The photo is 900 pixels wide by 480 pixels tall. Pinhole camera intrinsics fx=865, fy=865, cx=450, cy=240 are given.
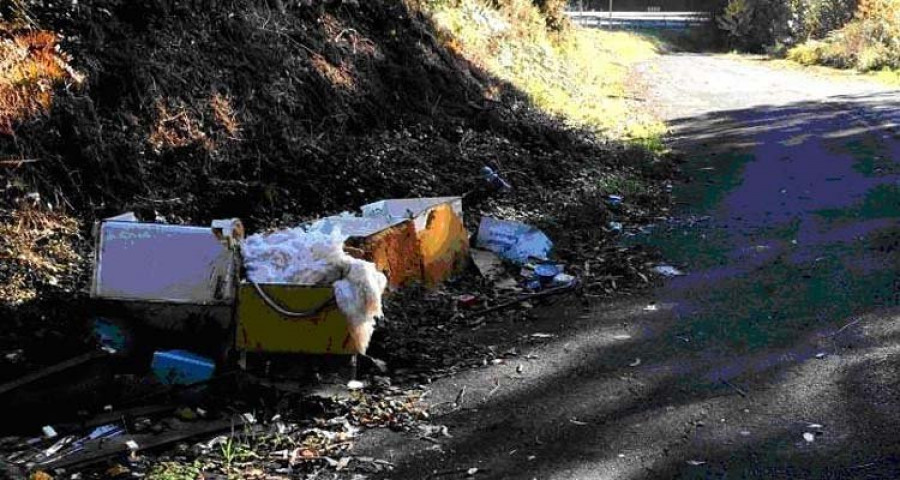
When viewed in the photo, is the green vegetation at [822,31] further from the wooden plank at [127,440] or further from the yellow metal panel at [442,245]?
the wooden plank at [127,440]

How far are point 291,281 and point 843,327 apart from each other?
317 cm

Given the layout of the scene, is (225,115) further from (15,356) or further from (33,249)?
(15,356)

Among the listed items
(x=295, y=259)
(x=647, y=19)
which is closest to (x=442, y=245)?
(x=295, y=259)

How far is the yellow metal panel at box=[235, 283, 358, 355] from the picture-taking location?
176 inches

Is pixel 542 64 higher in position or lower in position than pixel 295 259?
higher

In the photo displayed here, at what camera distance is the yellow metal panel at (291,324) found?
4.46 m

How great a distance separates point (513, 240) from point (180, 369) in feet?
10.3

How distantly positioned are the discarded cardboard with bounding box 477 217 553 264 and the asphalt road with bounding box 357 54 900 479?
1.01 meters

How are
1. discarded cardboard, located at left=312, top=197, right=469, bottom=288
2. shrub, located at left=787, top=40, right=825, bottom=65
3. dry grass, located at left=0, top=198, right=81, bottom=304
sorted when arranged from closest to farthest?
dry grass, located at left=0, top=198, right=81, bottom=304
discarded cardboard, located at left=312, top=197, right=469, bottom=288
shrub, located at left=787, top=40, right=825, bottom=65

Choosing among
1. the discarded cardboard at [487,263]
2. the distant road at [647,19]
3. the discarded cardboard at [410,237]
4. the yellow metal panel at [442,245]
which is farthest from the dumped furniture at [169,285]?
the distant road at [647,19]

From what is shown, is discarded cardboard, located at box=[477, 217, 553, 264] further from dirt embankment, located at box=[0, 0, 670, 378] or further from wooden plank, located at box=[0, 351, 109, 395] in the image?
wooden plank, located at box=[0, 351, 109, 395]

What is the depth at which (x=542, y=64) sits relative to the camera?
16.0 m

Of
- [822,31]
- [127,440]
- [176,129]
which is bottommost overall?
[127,440]

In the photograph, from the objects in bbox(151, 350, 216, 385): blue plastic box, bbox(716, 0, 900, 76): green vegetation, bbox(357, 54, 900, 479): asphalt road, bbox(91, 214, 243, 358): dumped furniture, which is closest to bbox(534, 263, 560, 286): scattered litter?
bbox(357, 54, 900, 479): asphalt road
